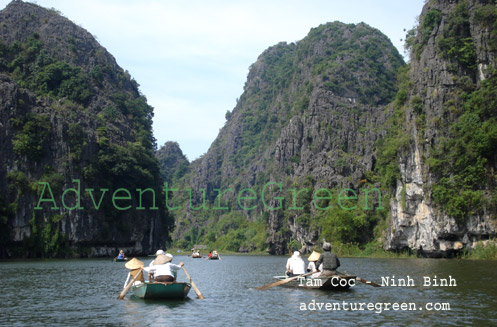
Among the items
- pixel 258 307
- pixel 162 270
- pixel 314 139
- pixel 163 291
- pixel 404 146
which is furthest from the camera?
pixel 314 139

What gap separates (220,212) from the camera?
625 feet

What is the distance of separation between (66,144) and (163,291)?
196 feet

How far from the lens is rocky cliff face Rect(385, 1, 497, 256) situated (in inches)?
2063

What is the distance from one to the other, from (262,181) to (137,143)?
82116 millimetres

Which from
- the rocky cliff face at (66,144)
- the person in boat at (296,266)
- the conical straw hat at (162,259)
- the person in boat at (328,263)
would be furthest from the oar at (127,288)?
the rocky cliff face at (66,144)

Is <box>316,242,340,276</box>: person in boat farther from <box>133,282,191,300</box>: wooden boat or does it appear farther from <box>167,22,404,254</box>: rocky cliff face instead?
<box>167,22,404,254</box>: rocky cliff face

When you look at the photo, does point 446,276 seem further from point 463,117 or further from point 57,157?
point 57,157

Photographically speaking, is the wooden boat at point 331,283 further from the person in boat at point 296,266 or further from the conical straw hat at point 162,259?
the conical straw hat at point 162,259

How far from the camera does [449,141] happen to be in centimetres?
5569

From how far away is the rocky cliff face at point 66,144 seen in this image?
6962cm

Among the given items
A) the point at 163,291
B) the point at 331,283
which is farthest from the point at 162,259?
the point at 331,283

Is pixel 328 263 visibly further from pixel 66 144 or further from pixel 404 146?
Answer: pixel 66 144

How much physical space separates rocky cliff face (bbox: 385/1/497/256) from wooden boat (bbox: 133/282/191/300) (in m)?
38.0

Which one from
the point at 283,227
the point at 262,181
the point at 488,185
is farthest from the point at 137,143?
the point at 262,181
